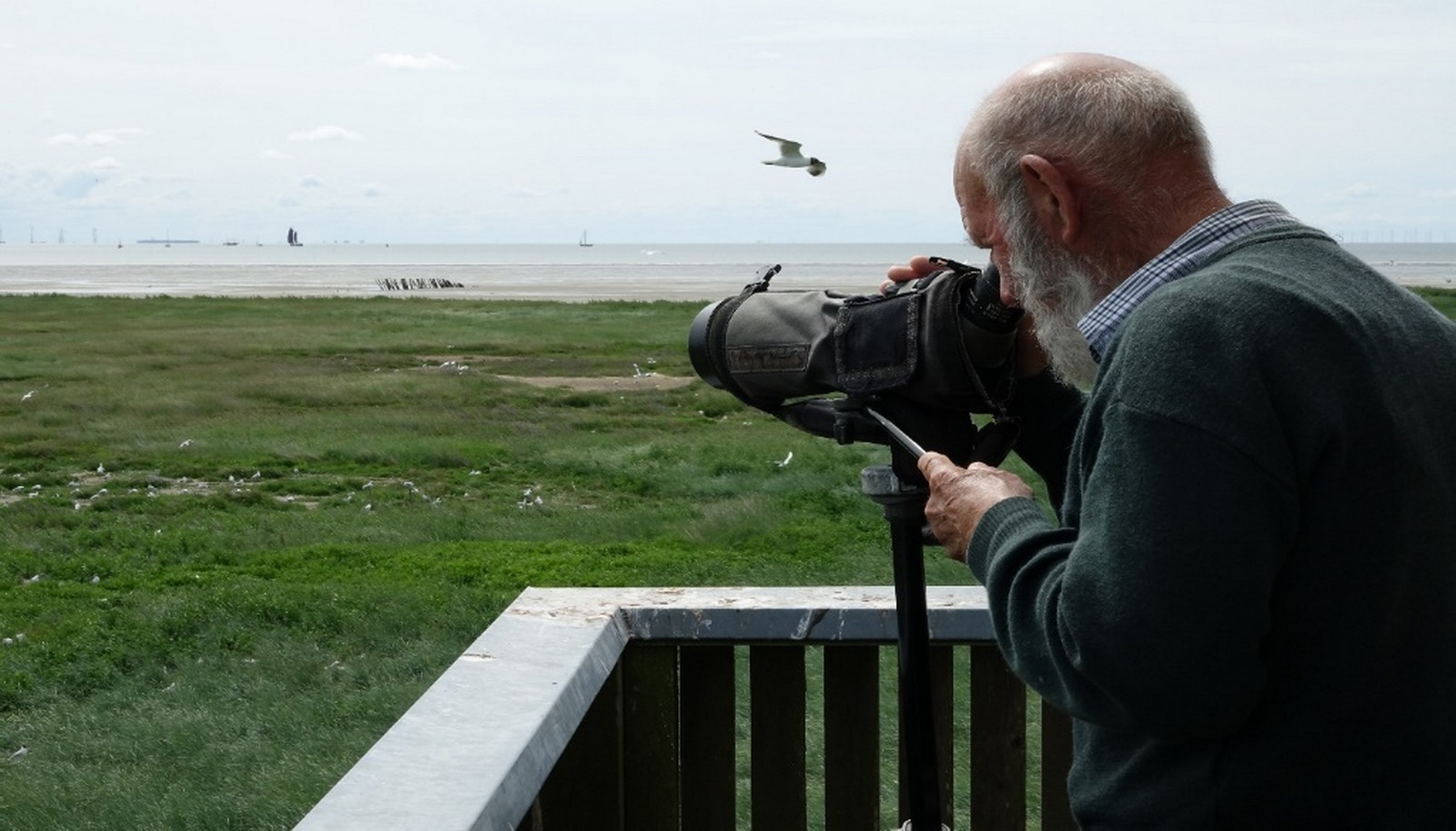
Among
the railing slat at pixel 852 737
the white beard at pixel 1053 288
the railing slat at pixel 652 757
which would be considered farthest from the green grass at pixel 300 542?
the white beard at pixel 1053 288

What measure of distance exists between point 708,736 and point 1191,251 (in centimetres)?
119

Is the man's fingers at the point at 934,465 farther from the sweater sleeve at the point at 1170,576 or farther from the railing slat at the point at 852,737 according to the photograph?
the railing slat at the point at 852,737

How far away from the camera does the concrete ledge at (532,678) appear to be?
1.44 metres

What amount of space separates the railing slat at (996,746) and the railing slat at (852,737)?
0.16 metres

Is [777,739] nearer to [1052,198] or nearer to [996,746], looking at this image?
[996,746]

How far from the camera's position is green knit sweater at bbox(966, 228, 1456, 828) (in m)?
1.24

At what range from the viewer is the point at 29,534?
775 centimetres

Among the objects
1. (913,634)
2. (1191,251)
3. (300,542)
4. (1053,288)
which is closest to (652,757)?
(913,634)

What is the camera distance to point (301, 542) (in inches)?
295

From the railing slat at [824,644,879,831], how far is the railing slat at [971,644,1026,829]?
16 centimetres

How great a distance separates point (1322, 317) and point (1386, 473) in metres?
0.14

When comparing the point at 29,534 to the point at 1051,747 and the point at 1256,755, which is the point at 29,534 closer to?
the point at 1051,747

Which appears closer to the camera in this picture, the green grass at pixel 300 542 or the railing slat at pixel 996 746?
the railing slat at pixel 996 746

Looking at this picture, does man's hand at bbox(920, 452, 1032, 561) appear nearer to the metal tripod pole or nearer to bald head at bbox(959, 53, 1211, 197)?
the metal tripod pole
